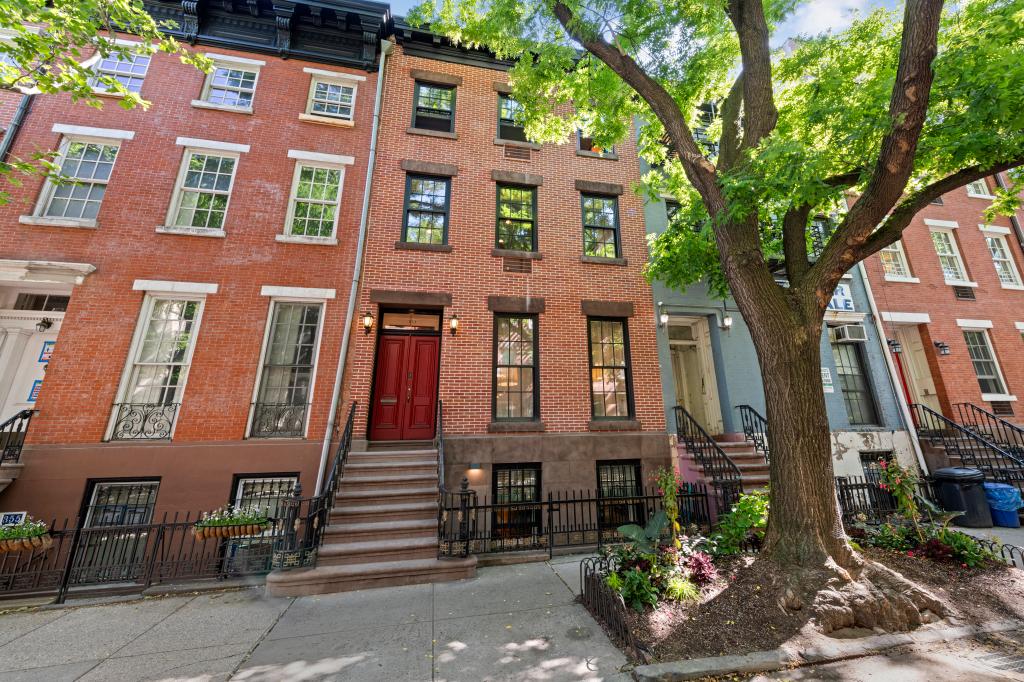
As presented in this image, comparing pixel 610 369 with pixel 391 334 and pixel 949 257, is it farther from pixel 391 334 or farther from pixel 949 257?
pixel 949 257

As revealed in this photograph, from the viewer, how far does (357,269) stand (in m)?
8.46

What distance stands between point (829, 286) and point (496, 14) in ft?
24.7

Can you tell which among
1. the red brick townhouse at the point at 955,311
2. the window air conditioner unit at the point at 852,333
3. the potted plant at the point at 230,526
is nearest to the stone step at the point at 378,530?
the potted plant at the point at 230,526

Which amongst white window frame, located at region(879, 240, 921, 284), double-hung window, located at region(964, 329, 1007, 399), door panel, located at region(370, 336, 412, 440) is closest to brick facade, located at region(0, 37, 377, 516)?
door panel, located at region(370, 336, 412, 440)

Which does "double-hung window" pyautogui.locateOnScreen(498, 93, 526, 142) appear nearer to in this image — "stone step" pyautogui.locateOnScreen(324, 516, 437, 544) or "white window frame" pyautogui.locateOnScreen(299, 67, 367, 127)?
"white window frame" pyautogui.locateOnScreen(299, 67, 367, 127)

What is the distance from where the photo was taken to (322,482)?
727 cm

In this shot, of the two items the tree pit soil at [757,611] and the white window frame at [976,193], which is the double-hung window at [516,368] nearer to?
the tree pit soil at [757,611]

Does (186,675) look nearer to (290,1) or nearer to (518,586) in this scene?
(518,586)

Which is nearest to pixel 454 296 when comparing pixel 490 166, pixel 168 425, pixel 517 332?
pixel 517 332

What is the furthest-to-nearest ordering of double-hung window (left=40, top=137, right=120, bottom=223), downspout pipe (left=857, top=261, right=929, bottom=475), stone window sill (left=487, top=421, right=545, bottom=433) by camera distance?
downspout pipe (left=857, top=261, right=929, bottom=475) < double-hung window (left=40, top=137, right=120, bottom=223) < stone window sill (left=487, top=421, right=545, bottom=433)

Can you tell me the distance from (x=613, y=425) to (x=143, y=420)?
9567 millimetres

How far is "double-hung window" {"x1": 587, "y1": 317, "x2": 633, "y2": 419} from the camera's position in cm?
880

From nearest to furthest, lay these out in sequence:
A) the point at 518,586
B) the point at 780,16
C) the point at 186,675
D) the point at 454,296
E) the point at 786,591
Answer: the point at 186,675 < the point at 786,591 < the point at 518,586 < the point at 780,16 < the point at 454,296

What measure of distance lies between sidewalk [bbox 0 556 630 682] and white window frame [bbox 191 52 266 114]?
33.5ft
